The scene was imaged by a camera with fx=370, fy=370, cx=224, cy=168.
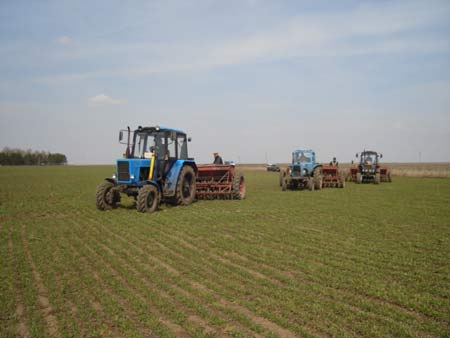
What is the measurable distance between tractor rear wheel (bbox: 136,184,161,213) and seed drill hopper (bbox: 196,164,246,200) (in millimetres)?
3567

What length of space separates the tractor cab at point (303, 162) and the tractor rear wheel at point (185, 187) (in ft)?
25.0

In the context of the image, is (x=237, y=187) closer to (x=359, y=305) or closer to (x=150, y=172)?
(x=150, y=172)

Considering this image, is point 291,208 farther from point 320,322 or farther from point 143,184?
point 320,322

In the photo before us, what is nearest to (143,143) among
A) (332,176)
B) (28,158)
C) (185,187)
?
(185,187)

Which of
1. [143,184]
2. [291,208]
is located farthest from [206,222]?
[291,208]

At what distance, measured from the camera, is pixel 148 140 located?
38.5 ft

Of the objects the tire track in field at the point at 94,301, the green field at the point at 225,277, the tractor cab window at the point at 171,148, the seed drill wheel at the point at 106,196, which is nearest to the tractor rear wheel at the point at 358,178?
the green field at the point at 225,277

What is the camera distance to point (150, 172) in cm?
1105

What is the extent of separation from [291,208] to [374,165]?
605 inches

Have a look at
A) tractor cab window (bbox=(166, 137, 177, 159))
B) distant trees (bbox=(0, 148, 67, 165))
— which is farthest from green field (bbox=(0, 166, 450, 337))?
distant trees (bbox=(0, 148, 67, 165))

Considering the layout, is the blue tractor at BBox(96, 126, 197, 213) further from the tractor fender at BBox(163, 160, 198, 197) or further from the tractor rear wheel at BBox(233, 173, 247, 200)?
the tractor rear wheel at BBox(233, 173, 247, 200)

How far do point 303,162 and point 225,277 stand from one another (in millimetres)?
15086

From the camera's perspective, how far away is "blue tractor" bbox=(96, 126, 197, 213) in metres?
11.0

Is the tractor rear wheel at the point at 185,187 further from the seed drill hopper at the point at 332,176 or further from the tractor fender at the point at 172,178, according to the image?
the seed drill hopper at the point at 332,176
